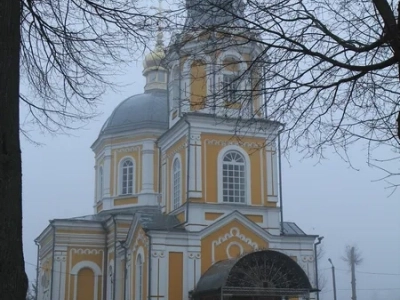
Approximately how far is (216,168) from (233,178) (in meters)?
0.66

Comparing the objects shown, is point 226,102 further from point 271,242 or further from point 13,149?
point 271,242

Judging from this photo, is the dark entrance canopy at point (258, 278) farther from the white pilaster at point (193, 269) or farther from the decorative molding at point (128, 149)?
the decorative molding at point (128, 149)

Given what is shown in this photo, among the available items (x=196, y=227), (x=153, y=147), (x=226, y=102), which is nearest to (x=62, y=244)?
(x=153, y=147)

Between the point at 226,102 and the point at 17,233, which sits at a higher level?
the point at 226,102

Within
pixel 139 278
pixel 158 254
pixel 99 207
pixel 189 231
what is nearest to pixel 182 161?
pixel 189 231

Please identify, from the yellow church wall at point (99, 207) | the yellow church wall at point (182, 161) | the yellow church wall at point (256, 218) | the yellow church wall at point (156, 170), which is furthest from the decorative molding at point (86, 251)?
the yellow church wall at point (256, 218)

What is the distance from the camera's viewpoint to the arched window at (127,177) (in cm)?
2673

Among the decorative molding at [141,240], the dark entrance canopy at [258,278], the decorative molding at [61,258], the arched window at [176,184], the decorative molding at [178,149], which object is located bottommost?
the dark entrance canopy at [258,278]

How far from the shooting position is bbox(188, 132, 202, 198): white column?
1927 cm

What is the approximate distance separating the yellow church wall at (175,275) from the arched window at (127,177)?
26.8 ft

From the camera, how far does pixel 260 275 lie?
17.4m

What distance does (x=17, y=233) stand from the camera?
4715mm

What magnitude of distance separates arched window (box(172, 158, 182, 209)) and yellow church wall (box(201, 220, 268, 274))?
5.90 ft

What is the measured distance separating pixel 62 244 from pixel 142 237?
246 inches
